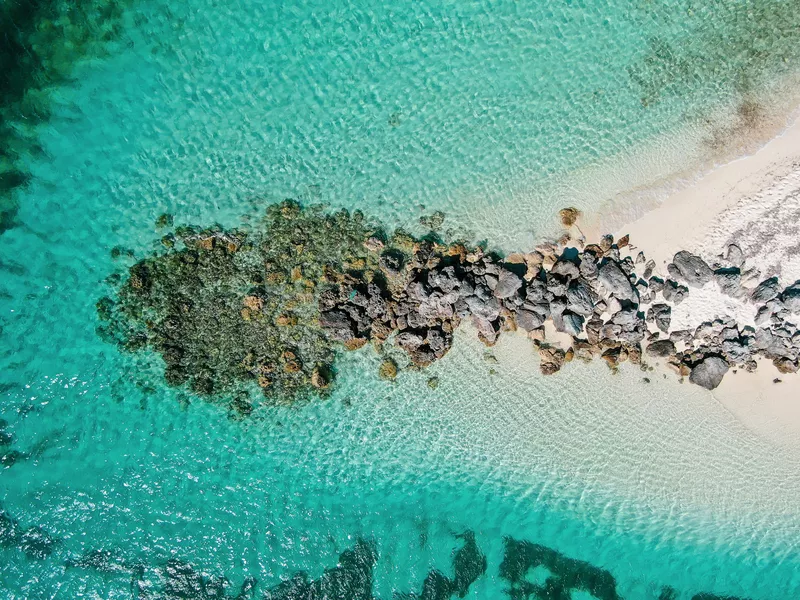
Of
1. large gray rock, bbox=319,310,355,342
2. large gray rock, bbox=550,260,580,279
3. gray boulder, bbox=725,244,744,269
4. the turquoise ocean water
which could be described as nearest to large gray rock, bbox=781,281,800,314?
gray boulder, bbox=725,244,744,269

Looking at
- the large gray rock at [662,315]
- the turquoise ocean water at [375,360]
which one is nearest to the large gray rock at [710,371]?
the turquoise ocean water at [375,360]

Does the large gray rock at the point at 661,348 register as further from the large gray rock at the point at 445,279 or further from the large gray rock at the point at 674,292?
the large gray rock at the point at 445,279

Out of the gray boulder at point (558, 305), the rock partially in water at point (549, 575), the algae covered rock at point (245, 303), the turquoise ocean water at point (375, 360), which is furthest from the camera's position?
the rock partially in water at point (549, 575)

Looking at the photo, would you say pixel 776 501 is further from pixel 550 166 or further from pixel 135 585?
pixel 135 585

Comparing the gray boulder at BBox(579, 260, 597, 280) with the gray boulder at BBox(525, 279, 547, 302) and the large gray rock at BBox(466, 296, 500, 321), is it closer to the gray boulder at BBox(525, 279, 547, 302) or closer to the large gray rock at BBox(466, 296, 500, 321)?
the gray boulder at BBox(525, 279, 547, 302)

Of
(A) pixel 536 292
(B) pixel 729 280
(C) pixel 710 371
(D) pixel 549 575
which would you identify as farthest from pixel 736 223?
(D) pixel 549 575

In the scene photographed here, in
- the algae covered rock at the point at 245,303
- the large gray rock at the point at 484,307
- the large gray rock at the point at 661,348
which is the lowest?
the algae covered rock at the point at 245,303

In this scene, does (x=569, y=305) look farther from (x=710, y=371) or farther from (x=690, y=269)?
(x=710, y=371)
